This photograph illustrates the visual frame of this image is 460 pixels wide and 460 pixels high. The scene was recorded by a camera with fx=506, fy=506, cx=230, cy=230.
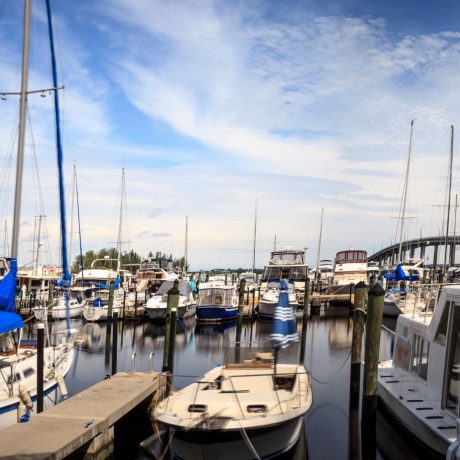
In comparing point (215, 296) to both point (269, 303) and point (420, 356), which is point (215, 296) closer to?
point (269, 303)

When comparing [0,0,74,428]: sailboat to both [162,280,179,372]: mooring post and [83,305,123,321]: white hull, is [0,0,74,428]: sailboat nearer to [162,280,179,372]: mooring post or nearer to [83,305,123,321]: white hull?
[162,280,179,372]: mooring post

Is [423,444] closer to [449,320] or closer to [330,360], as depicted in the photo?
[449,320]

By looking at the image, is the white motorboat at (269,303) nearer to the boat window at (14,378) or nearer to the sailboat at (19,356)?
the sailboat at (19,356)

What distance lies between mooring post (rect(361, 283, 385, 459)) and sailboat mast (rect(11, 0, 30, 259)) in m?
10.9

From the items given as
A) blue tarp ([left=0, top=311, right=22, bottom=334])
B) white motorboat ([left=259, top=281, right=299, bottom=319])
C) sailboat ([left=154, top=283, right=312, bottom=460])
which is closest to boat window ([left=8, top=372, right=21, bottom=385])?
blue tarp ([left=0, top=311, right=22, bottom=334])

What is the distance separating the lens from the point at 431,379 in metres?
13.1

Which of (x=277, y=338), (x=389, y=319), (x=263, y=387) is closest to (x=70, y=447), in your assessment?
(x=263, y=387)

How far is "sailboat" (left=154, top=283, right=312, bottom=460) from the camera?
11.0 m

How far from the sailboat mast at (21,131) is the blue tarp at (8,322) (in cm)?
221

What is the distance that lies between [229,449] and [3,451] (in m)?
4.55

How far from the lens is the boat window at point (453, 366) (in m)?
11.9

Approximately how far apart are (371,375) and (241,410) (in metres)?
3.99

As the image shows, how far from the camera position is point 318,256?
242 feet

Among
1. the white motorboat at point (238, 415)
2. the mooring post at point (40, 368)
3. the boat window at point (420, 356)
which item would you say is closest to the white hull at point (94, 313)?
the mooring post at point (40, 368)
